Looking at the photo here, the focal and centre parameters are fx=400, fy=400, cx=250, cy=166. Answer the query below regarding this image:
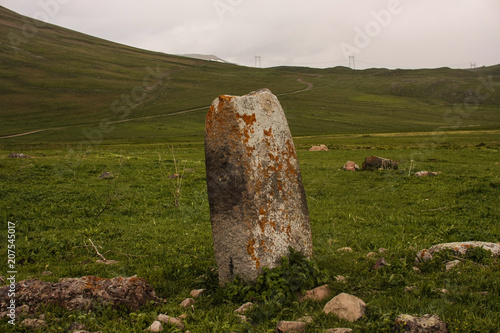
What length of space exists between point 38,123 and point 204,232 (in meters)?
94.2

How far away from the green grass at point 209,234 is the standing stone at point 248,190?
857 millimetres

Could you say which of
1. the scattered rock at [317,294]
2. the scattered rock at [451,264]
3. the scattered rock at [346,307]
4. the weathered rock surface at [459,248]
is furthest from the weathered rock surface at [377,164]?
the scattered rock at [346,307]

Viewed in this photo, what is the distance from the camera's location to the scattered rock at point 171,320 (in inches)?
222

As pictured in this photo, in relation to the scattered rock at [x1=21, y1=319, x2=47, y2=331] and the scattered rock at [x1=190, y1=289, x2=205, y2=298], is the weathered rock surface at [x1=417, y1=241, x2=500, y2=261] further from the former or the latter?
the scattered rock at [x1=21, y1=319, x2=47, y2=331]

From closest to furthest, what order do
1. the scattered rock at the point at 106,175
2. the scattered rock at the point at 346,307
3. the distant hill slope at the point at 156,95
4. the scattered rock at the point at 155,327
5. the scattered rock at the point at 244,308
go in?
the scattered rock at the point at 155,327
the scattered rock at the point at 346,307
the scattered rock at the point at 244,308
the scattered rock at the point at 106,175
the distant hill slope at the point at 156,95

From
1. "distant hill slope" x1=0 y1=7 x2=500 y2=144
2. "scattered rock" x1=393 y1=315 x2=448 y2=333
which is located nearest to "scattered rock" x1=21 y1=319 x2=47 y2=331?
"scattered rock" x1=393 y1=315 x2=448 y2=333

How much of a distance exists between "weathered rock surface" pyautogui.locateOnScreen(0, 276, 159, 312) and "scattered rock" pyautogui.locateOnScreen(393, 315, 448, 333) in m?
3.86

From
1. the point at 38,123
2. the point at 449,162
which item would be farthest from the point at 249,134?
the point at 38,123

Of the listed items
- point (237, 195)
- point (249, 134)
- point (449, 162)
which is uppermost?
point (249, 134)

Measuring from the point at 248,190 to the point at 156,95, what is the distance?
435 ft

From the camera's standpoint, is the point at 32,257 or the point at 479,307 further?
the point at 32,257

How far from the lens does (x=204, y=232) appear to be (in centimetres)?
1223

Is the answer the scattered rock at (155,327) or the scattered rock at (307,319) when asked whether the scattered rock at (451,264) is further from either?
the scattered rock at (155,327)

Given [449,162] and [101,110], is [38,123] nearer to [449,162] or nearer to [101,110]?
[101,110]
